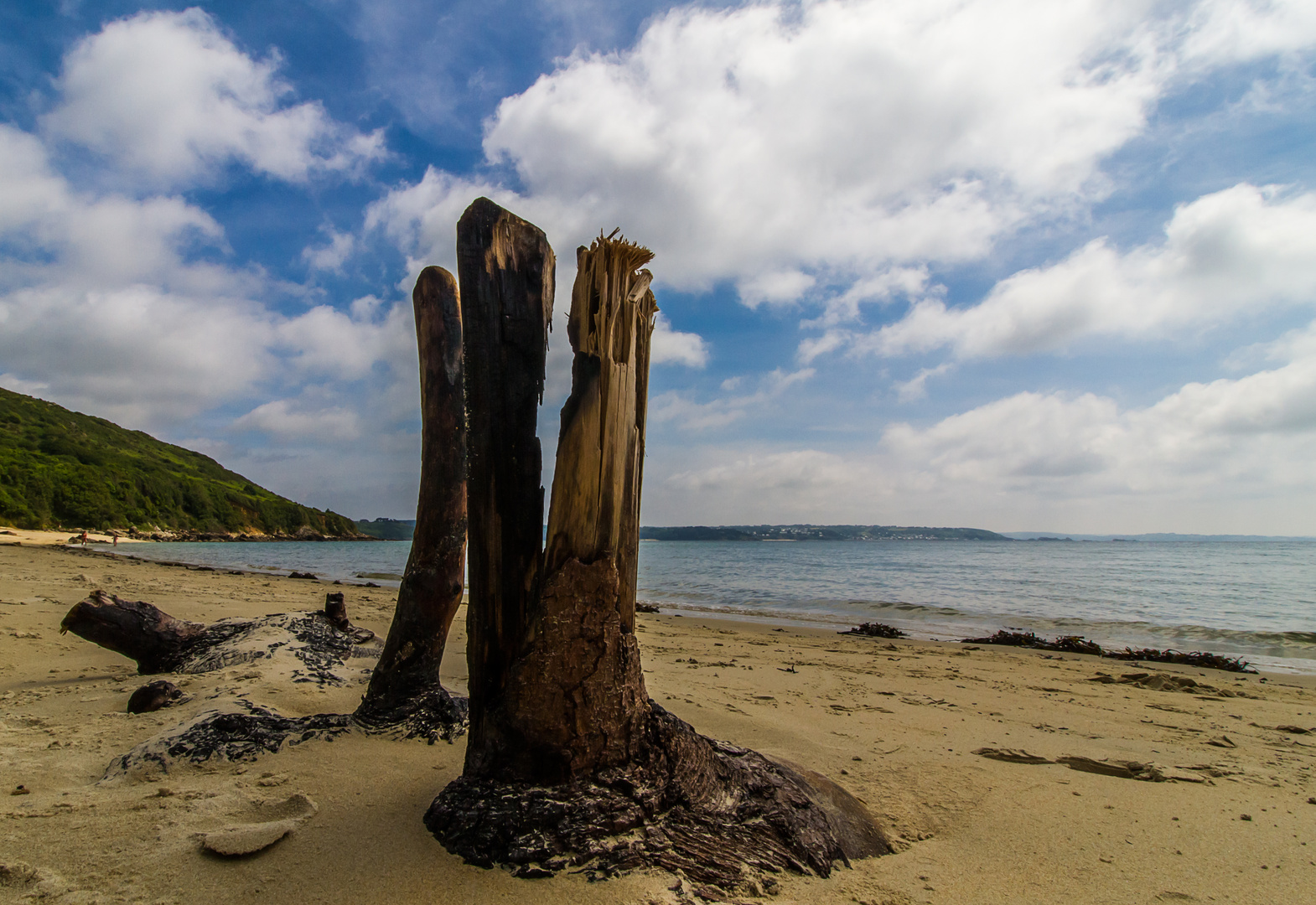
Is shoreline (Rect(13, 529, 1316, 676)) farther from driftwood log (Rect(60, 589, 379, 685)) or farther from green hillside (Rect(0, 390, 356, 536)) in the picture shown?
green hillside (Rect(0, 390, 356, 536))

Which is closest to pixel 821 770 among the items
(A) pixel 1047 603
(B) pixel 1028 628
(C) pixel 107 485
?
(B) pixel 1028 628

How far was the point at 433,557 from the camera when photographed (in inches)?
161

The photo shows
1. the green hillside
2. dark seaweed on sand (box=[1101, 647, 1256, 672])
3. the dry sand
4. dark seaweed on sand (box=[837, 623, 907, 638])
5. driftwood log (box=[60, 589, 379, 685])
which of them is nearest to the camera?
the dry sand

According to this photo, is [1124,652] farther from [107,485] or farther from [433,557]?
[107,485]

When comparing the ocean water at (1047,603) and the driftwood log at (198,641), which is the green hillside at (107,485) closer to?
the ocean water at (1047,603)

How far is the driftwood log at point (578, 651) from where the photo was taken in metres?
2.23

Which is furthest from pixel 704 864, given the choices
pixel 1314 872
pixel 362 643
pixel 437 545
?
pixel 362 643

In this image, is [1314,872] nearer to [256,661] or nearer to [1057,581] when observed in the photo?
[256,661]

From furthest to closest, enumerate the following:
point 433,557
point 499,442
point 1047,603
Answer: point 1047,603
point 433,557
point 499,442

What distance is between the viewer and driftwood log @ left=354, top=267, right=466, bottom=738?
156 inches

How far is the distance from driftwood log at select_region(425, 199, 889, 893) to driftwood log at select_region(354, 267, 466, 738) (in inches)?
58.6

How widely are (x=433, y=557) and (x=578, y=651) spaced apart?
206 centimetres

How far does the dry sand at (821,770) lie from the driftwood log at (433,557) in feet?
1.09

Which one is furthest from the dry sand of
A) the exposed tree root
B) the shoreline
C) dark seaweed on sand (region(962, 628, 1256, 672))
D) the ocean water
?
the ocean water
